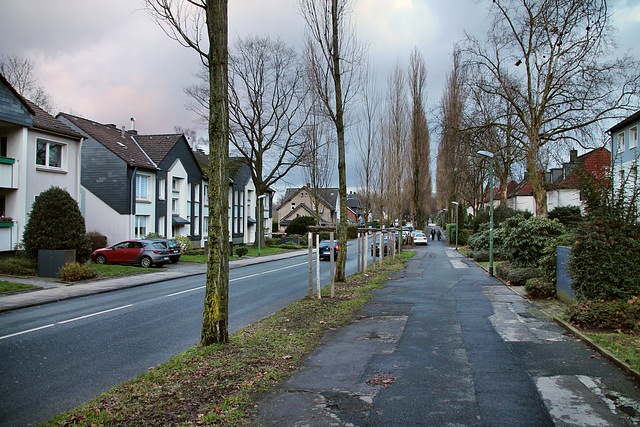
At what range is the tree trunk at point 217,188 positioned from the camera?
22.4ft

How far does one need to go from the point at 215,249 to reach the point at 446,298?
28.2 feet

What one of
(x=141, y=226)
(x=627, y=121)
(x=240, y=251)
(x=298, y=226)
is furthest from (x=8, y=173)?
(x=298, y=226)

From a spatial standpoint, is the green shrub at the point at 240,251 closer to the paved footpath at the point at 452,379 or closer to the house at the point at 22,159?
the house at the point at 22,159

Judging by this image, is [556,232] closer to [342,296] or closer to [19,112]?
[342,296]

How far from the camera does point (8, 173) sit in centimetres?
2214

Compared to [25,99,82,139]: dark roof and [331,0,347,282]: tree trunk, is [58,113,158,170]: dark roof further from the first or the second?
[331,0,347,282]: tree trunk

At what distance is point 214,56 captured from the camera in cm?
709

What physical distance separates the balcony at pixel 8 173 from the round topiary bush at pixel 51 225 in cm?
315

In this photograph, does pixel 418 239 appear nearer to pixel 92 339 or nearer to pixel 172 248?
pixel 172 248

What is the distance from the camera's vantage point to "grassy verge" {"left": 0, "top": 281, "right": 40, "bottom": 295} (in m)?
15.4

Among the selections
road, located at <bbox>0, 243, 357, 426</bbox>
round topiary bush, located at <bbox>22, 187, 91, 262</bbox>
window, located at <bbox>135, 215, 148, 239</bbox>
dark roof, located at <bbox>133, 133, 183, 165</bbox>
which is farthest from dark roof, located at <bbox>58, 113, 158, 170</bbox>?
road, located at <bbox>0, 243, 357, 426</bbox>

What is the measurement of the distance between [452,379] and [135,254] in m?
22.5

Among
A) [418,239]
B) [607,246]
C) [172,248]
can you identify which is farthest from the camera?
[418,239]

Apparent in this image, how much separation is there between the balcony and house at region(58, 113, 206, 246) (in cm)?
716
